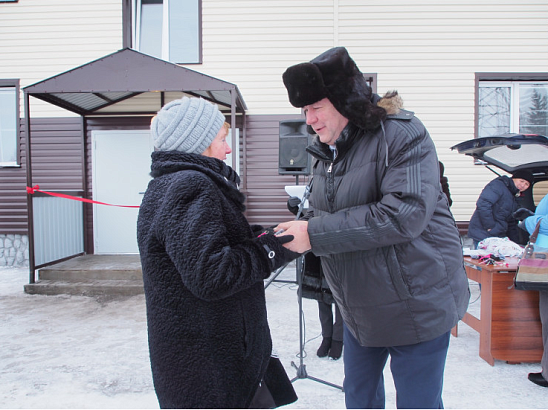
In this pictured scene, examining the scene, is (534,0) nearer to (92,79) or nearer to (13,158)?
(92,79)

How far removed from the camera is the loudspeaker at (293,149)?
6.04m

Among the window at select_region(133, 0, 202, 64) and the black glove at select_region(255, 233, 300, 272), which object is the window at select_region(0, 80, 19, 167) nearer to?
the window at select_region(133, 0, 202, 64)

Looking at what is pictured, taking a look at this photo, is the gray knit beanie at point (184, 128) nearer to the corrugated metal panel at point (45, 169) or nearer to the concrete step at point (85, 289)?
the concrete step at point (85, 289)

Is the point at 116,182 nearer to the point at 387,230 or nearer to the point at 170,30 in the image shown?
the point at 170,30

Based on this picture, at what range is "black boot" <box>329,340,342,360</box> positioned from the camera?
332 centimetres

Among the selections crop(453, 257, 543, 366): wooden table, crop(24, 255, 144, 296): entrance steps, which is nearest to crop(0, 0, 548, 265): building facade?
crop(24, 255, 144, 296): entrance steps

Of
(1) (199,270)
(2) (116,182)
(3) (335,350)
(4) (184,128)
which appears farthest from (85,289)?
(1) (199,270)

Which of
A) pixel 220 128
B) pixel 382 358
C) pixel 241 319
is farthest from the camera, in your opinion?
pixel 382 358

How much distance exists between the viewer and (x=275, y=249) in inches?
53.9

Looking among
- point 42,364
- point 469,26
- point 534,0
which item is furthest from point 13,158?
point 534,0

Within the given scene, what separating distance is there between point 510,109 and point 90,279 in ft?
25.9

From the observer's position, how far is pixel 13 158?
7492mm

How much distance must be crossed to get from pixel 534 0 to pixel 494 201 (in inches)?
172

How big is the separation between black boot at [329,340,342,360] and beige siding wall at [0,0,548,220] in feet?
15.2
